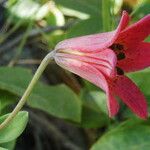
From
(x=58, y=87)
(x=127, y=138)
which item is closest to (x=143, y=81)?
(x=127, y=138)

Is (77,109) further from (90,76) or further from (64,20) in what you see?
(90,76)

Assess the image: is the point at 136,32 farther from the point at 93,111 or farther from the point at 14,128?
the point at 93,111

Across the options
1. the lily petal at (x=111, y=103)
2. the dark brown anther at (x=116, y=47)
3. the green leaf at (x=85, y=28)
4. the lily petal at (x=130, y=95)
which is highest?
the dark brown anther at (x=116, y=47)

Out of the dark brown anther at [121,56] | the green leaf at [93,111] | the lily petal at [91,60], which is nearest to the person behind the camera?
the lily petal at [91,60]

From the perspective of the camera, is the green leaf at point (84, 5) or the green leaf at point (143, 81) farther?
the green leaf at point (84, 5)

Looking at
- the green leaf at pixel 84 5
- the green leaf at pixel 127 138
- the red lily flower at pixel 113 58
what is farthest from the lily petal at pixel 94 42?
the green leaf at pixel 84 5

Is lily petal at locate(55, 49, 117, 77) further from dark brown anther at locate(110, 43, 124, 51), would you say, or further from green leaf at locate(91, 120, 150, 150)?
green leaf at locate(91, 120, 150, 150)

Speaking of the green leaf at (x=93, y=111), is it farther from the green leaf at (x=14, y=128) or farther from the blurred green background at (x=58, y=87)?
the green leaf at (x=14, y=128)

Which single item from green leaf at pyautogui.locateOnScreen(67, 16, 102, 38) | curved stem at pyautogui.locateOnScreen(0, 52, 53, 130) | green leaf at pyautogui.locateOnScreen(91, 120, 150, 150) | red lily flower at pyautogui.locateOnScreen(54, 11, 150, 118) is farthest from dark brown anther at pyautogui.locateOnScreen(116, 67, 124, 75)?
green leaf at pyautogui.locateOnScreen(67, 16, 102, 38)
